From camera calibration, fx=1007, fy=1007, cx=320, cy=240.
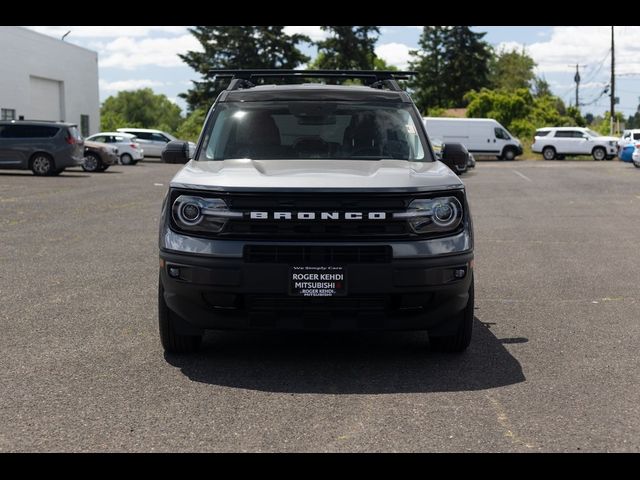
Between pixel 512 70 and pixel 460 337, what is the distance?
11349cm

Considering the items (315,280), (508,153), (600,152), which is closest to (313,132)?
(315,280)

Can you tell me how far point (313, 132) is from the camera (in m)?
7.30

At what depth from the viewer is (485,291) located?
9.49 metres

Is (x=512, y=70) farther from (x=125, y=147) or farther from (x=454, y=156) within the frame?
(x=454, y=156)

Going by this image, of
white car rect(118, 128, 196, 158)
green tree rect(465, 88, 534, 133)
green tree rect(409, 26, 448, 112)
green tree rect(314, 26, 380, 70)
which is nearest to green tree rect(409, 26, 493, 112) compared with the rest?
green tree rect(409, 26, 448, 112)

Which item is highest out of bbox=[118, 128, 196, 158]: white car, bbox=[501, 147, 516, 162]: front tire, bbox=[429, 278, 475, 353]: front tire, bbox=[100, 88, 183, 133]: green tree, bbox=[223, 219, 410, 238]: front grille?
bbox=[100, 88, 183, 133]: green tree

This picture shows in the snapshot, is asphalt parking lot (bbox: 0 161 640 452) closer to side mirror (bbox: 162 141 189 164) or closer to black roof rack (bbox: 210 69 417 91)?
side mirror (bbox: 162 141 189 164)

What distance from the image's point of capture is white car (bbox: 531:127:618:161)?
52906mm

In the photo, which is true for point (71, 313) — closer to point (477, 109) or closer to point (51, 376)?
point (51, 376)

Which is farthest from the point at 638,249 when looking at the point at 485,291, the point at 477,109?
the point at 477,109

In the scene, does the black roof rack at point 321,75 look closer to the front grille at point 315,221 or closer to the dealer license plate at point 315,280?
the front grille at point 315,221

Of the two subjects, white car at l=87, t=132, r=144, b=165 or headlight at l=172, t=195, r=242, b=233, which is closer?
headlight at l=172, t=195, r=242, b=233

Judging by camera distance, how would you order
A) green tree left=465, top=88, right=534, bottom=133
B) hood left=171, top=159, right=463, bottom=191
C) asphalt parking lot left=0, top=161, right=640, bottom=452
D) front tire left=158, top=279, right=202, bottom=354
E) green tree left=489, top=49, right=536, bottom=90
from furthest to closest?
1. green tree left=489, top=49, right=536, bottom=90
2. green tree left=465, top=88, right=534, bottom=133
3. front tire left=158, top=279, right=202, bottom=354
4. hood left=171, top=159, right=463, bottom=191
5. asphalt parking lot left=0, top=161, right=640, bottom=452

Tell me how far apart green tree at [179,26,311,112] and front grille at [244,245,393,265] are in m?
75.8
